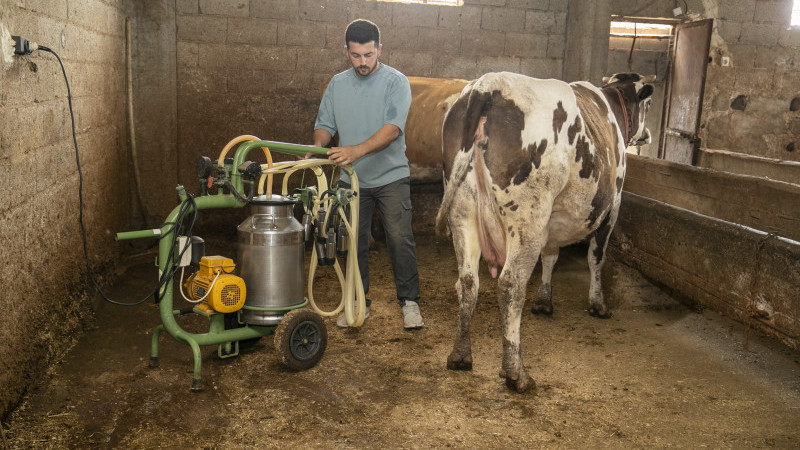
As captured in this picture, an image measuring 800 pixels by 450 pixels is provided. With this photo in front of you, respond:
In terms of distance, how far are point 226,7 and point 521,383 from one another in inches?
177

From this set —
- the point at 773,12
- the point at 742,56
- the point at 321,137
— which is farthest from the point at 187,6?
the point at 773,12

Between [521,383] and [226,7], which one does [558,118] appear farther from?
[226,7]

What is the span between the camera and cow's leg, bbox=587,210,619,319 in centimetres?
431

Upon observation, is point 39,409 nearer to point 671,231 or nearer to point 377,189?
point 377,189

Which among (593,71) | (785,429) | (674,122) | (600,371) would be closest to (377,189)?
(600,371)

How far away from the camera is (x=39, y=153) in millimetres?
3260

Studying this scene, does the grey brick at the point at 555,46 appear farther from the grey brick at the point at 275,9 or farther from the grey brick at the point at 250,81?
the grey brick at the point at 250,81

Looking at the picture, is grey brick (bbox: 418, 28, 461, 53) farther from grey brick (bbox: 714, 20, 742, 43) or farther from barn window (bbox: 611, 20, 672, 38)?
grey brick (bbox: 714, 20, 742, 43)

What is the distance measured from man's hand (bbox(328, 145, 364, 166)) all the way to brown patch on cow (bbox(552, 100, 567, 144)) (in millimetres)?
1038

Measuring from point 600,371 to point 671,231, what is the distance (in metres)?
1.12

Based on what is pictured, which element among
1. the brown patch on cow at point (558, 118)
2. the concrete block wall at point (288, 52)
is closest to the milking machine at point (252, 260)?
the brown patch on cow at point (558, 118)

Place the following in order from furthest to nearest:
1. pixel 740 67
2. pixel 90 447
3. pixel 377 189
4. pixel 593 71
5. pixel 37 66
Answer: pixel 740 67 → pixel 593 71 → pixel 377 189 → pixel 37 66 → pixel 90 447

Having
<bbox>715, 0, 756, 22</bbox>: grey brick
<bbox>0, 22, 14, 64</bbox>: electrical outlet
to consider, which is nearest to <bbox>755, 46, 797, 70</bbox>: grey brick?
<bbox>715, 0, 756, 22</bbox>: grey brick

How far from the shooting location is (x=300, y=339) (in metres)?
3.28
